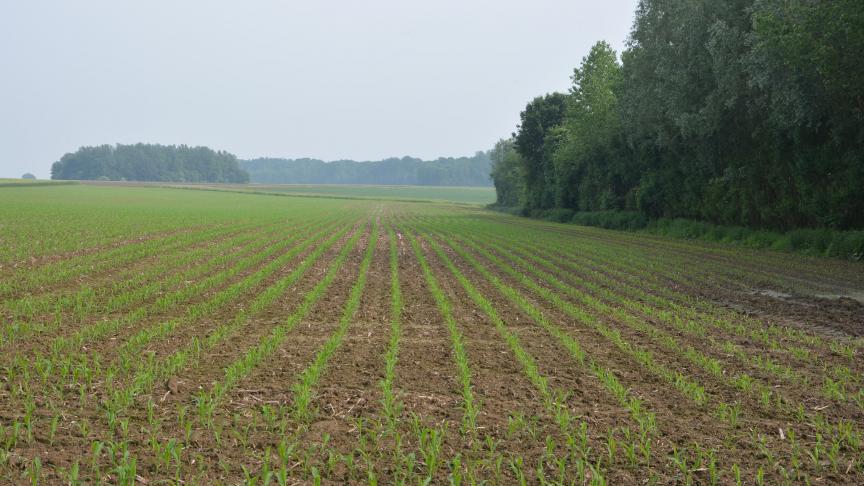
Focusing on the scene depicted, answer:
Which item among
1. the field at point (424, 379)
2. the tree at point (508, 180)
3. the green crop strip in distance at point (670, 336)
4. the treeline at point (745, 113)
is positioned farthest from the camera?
the tree at point (508, 180)

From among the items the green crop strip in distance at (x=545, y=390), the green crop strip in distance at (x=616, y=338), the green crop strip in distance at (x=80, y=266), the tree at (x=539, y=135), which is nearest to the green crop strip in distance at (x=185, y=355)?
the green crop strip in distance at (x=545, y=390)

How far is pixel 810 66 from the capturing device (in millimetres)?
21234

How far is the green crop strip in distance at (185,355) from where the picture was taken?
6856mm

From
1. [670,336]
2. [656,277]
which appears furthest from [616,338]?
[656,277]

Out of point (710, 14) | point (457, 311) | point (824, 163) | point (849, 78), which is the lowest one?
point (457, 311)

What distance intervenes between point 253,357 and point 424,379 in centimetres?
253

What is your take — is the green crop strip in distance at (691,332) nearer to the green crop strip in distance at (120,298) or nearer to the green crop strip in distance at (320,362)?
the green crop strip in distance at (320,362)

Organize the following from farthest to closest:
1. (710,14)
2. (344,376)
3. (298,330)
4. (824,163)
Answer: (710,14) → (824,163) → (298,330) → (344,376)

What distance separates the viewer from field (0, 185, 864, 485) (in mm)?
5398

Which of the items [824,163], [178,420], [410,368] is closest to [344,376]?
[410,368]

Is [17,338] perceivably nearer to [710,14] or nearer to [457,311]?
[457,311]

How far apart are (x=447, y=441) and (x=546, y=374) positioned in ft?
8.80

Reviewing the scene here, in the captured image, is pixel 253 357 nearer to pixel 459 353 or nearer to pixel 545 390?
pixel 459 353

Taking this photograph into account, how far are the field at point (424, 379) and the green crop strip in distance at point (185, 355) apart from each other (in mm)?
41
